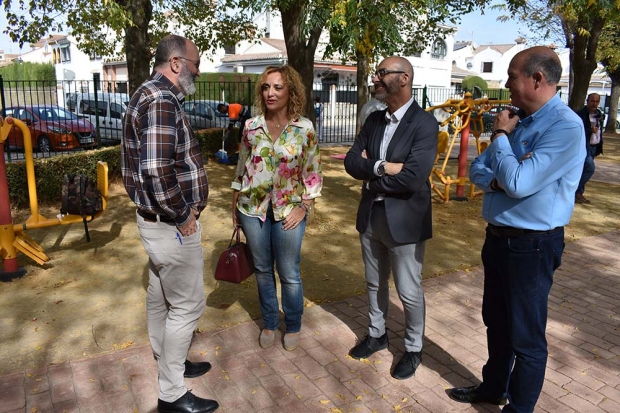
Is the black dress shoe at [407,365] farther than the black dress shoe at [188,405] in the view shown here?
Yes

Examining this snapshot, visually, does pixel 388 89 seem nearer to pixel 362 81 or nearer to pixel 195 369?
pixel 195 369

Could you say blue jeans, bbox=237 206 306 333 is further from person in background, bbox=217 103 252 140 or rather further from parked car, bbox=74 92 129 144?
parked car, bbox=74 92 129 144

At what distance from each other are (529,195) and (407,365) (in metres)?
1.41

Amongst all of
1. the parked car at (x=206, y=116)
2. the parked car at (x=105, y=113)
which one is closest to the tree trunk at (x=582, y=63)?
the parked car at (x=206, y=116)

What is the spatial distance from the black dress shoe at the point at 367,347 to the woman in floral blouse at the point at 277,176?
1.83ft

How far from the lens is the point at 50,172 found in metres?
7.80

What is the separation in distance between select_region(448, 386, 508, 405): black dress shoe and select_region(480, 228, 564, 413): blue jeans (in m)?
0.32

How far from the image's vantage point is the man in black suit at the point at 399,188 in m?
2.96

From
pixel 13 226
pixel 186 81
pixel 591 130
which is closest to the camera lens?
pixel 186 81

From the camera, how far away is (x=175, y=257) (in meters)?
2.63

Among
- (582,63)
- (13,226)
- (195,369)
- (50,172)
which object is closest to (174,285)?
(195,369)

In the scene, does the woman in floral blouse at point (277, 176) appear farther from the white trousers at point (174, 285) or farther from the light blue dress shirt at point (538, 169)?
the light blue dress shirt at point (538, 169)

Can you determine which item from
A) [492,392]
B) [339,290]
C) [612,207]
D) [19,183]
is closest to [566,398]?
[492,392]

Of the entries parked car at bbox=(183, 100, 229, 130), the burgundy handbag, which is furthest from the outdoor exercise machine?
parked car at bbox=(183, 100, 229, 130)
